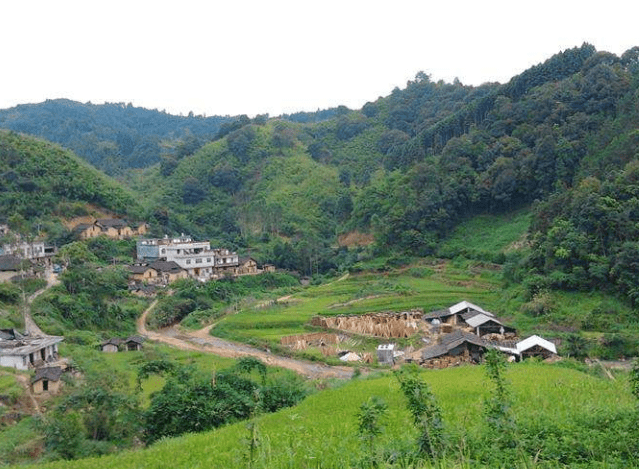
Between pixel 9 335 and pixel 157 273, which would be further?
pixel 157 273

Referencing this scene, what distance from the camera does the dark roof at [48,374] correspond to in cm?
2223

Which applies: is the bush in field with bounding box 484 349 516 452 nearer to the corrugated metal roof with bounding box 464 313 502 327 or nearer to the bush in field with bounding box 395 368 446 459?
the bush in field with bounding box 395 368 446 459

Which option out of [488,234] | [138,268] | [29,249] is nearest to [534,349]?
[488,234]

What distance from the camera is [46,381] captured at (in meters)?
22.4

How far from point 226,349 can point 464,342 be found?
47.6 ft

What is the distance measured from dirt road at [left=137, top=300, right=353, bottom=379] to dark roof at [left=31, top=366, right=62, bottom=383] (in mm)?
9230

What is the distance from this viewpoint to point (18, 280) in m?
39.5

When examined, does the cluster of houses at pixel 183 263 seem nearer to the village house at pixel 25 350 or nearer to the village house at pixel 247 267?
the village house at pixel 247 267

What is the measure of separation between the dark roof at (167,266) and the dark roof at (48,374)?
2736cm

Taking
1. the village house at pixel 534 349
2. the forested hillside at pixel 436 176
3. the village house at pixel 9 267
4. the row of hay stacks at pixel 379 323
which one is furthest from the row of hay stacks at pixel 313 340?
the village house at pixel 9 267

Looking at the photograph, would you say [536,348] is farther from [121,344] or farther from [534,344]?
[121,344]

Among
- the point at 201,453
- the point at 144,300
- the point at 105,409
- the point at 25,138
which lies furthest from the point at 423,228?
the point at 25,138

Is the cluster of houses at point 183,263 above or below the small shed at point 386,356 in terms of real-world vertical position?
above

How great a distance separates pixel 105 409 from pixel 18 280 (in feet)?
93.6
